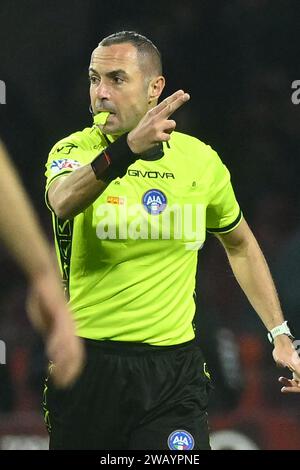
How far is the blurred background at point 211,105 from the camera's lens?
Answer: 5.00m

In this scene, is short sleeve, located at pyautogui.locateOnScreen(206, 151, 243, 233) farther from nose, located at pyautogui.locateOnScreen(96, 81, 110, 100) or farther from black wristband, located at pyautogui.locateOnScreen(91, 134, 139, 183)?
black wristband, located at pyautogui.locateOnScreen(91, 134, 139, 183)

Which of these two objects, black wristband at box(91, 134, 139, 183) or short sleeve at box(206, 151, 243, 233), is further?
short sleeve at box(206, 151, 243, 233)

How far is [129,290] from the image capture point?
3.30 m

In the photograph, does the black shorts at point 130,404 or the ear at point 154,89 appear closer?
the black shorts at point 130,404

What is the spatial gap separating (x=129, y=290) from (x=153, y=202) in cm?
30

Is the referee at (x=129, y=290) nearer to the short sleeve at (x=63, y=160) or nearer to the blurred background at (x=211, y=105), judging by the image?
the short sleeve at (x=63, y=160)

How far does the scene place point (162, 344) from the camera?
3.30m

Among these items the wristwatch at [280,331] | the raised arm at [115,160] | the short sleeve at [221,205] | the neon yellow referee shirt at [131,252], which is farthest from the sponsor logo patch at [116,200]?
the wristwatch at [280,331]

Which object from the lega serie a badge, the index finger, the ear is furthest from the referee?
the index finger

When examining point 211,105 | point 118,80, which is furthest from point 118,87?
point 211,105

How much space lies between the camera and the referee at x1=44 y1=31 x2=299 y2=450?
324cm

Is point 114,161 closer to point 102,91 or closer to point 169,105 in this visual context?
point 169,105
